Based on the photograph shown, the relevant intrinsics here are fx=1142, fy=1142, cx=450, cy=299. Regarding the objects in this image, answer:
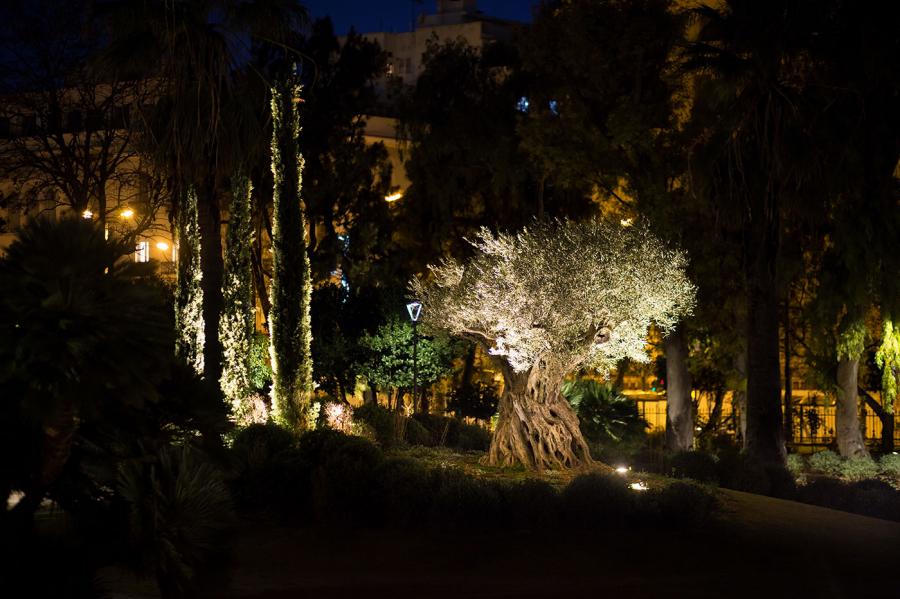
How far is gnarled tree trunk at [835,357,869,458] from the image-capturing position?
2891 cm

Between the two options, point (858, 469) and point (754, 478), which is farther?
point (858, 469)

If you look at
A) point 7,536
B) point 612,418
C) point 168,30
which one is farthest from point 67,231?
point 612,418

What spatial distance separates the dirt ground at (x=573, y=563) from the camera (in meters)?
10.9

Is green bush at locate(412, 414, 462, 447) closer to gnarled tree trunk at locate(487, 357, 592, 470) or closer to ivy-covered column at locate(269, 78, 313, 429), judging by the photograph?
ivy-covered column at locate(269, 78, 313, 429)

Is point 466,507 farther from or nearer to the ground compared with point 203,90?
nearer to the ground

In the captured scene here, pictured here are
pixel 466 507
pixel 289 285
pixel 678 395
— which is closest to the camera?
pixel 466 507

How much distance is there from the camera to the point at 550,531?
45.7 ft

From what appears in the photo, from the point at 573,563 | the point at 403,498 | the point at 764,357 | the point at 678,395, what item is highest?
the point at 764,357

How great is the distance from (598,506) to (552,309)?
475 cm

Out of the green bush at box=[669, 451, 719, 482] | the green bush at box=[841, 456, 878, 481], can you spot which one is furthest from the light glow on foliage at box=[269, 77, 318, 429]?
the green bush at box=[841, 456, 878, 481]

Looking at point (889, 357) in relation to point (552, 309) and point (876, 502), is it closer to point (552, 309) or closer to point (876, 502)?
point (876, 502)

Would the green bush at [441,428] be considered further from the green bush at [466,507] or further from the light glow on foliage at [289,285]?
the green bush at [466,507]

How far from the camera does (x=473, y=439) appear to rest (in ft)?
84.7

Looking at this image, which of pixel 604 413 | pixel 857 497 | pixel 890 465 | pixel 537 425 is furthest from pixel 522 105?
pixel 857 497
